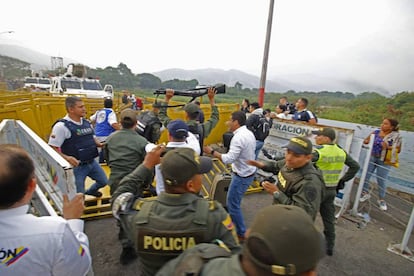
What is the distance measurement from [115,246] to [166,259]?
89.3 inches

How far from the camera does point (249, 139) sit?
332 cm

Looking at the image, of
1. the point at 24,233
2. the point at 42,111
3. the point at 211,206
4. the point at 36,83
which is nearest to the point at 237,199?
the point at 211,206

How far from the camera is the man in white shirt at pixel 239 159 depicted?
329 centimetres

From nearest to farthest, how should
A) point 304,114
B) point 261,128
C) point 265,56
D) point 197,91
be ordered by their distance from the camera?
point 197,91 → point 261,128 → point 304,114 → point 265,56

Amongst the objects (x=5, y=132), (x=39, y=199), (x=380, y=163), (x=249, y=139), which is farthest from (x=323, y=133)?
(x=5, y=132)

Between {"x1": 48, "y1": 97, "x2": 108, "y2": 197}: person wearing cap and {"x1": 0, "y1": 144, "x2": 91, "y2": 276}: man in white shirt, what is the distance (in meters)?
2.23

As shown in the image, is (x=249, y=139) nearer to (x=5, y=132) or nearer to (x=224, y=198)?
(x=224, y=198)

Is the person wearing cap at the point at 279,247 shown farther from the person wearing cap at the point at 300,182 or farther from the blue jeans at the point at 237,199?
the blue jeans at the point at 237,199

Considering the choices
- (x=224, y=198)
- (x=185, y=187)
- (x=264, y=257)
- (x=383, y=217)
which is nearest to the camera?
(x=264, y=257)

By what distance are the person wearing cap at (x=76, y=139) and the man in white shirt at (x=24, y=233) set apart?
2229mm

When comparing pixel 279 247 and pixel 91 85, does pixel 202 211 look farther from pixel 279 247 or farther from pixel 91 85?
pixel 91 85

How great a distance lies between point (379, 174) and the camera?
4.64 metres

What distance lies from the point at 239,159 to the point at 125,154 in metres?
1.59

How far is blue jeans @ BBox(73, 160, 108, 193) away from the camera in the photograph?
11.5ft
